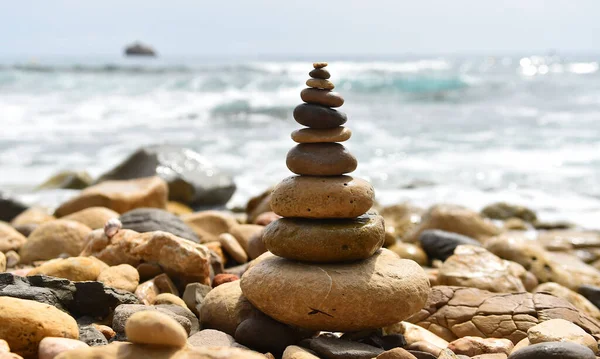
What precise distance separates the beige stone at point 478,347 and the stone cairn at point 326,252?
34cm

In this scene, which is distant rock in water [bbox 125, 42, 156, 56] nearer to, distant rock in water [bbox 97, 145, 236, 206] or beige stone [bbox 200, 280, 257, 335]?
distant rock in water [bbox 97, 145, 236, 206]

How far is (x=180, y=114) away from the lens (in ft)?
76.8

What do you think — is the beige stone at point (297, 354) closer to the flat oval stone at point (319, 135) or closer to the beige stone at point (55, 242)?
the flat oval stone at point (319, 135)

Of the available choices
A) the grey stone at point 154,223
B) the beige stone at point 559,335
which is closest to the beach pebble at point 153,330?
the beige stone at point 559,335

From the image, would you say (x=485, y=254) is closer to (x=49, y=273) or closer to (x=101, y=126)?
(x=49, y=273)

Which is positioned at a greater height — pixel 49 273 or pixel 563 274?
pixel 49 273

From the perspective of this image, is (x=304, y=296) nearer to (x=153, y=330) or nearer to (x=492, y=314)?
(x=153, y=330)

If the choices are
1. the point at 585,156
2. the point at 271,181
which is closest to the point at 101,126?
the point at 271,181

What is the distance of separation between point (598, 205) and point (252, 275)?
842 centimetres

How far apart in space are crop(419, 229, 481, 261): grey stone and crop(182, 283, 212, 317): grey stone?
320 cm

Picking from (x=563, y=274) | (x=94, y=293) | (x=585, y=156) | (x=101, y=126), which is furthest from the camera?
(x=101, y=126)

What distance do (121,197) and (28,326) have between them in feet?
16.6

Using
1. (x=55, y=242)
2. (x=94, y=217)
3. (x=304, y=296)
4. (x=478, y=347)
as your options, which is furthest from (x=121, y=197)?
(x=478, y=347)

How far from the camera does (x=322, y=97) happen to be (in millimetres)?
4289
